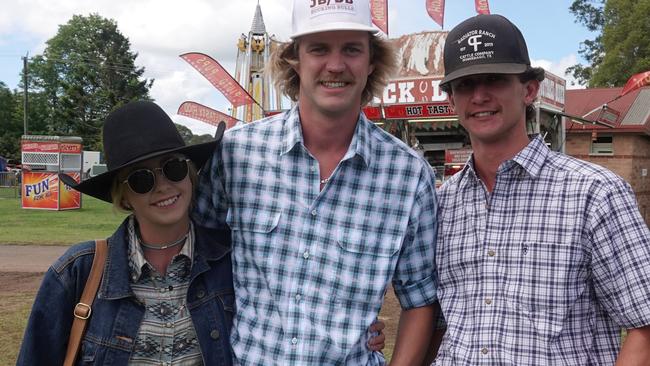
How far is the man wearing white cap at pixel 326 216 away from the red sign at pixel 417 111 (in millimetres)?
11520

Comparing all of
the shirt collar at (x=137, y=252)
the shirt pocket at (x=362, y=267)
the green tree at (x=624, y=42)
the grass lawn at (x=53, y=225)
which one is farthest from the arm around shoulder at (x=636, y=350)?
the green tree at (x=624, y=42)

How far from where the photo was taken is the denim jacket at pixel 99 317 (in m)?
2.22

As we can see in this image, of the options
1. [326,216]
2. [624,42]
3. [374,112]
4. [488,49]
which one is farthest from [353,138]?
[624,42]

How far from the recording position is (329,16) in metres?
2.41

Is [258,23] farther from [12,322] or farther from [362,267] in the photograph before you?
[362,267]

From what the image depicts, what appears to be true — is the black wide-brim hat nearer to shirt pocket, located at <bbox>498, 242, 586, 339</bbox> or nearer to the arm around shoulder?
shirt pocket, located at <bbox>498, 242, 586, 339</bbox>

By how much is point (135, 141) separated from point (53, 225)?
14.0m

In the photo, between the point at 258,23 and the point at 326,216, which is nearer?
the point at 326,216

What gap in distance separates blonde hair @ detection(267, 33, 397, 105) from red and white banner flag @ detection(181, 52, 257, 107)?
13.0m

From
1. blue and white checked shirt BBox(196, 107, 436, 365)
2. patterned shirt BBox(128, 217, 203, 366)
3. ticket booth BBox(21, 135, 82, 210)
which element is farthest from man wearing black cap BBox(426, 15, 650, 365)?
ticket booth BBox(21, 135, 82, 210)

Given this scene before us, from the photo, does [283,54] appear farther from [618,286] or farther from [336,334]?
[618,286]

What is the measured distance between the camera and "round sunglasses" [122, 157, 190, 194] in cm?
231

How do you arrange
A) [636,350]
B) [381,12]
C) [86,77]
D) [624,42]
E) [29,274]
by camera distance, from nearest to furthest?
[636,350] → [29,274] → [381,12] → [624,42] → [86,77]

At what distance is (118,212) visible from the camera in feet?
8.28
